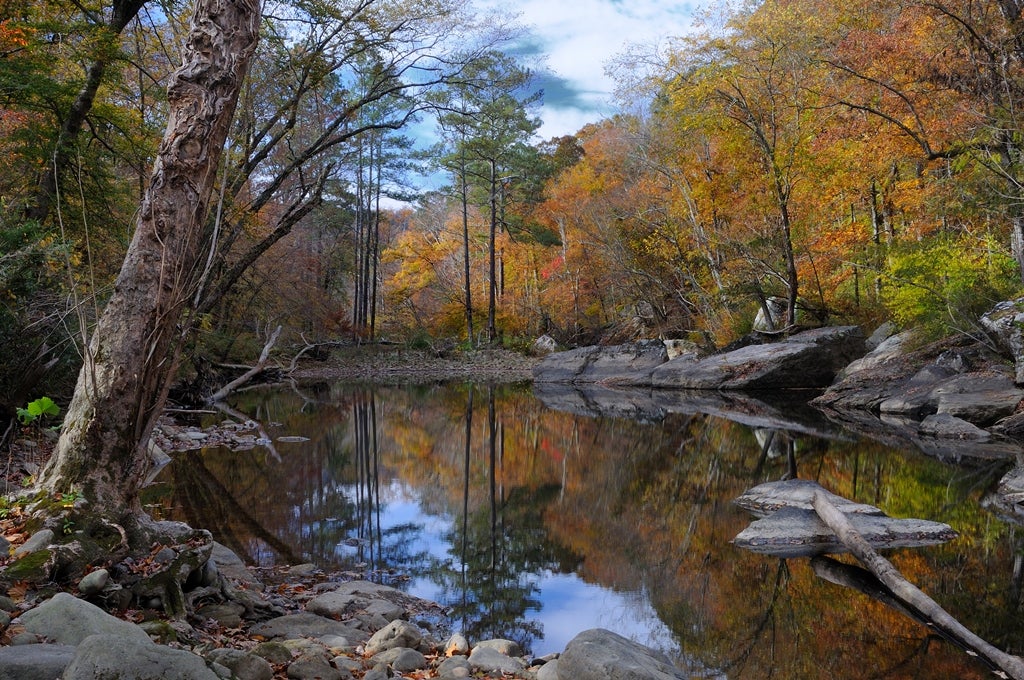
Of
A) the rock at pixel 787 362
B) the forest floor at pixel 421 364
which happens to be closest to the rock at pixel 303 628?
the rock at pixel 787 362

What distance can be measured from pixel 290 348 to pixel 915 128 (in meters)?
21.2

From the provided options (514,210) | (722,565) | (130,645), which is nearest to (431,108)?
(722,565)

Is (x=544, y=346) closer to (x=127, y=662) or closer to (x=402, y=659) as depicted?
(x=402, y=659)

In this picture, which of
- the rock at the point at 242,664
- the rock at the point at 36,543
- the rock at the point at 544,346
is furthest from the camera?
the rock at the point at 544,346

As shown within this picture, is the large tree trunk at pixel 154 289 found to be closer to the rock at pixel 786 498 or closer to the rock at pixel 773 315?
the rock at pixel 786 498

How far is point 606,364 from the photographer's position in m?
23.8

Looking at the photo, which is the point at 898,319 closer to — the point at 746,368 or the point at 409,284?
the point at 746,368

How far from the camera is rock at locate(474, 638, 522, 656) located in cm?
398

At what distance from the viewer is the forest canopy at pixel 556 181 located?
9211mm

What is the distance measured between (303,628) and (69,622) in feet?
4.97

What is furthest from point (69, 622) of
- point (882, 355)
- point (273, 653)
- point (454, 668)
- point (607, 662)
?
point (882, 355)

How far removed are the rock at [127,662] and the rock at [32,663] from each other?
0.10m

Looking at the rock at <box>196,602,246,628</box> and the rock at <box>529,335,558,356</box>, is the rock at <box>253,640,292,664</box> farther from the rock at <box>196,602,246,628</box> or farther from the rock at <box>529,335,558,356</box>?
the rock at <box>529,335,558,356</box>

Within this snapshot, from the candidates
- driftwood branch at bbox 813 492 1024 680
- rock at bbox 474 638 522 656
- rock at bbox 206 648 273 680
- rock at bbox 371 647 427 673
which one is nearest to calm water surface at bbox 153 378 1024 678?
driftwood branch at bbox 813 492 1024 680
